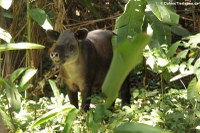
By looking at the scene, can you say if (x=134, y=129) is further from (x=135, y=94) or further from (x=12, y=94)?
(x=135, y=94)

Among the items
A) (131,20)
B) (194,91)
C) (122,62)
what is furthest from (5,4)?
(122,62)

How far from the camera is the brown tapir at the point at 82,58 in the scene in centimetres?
432

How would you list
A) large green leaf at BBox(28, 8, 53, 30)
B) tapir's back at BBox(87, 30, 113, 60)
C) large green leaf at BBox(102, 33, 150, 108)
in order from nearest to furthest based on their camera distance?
large green leaf at BBox(102, 33, 150, 108), large green leaf at BBox(28, 8, 53, 30), tapir's back at BBox(87, 30, 113, 60)

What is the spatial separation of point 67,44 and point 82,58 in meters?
0.32

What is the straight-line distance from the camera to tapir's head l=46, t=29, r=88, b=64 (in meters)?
4.21

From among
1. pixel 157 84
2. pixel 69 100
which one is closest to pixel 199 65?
pixel 69 100

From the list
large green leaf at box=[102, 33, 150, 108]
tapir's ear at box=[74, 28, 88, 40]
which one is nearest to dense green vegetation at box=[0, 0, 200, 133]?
large green leaf at box=[102, 33, 150, 108]

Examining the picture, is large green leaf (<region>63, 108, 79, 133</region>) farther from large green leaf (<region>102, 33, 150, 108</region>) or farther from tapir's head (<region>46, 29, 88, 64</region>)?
tapir's head (<region>46, 29, 88, 64</region>)

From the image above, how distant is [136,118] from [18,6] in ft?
7.70

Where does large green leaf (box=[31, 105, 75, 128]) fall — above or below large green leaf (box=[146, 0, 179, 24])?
below

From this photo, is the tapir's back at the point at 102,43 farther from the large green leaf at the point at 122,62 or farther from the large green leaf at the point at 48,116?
the large green leaf at the point at 122,62

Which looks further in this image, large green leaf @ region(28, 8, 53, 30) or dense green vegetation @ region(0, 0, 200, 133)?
large green leaf @ region(28, 8, 53, 30)

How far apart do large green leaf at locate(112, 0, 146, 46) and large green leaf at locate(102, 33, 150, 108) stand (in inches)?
115

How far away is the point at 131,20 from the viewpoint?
362cm
